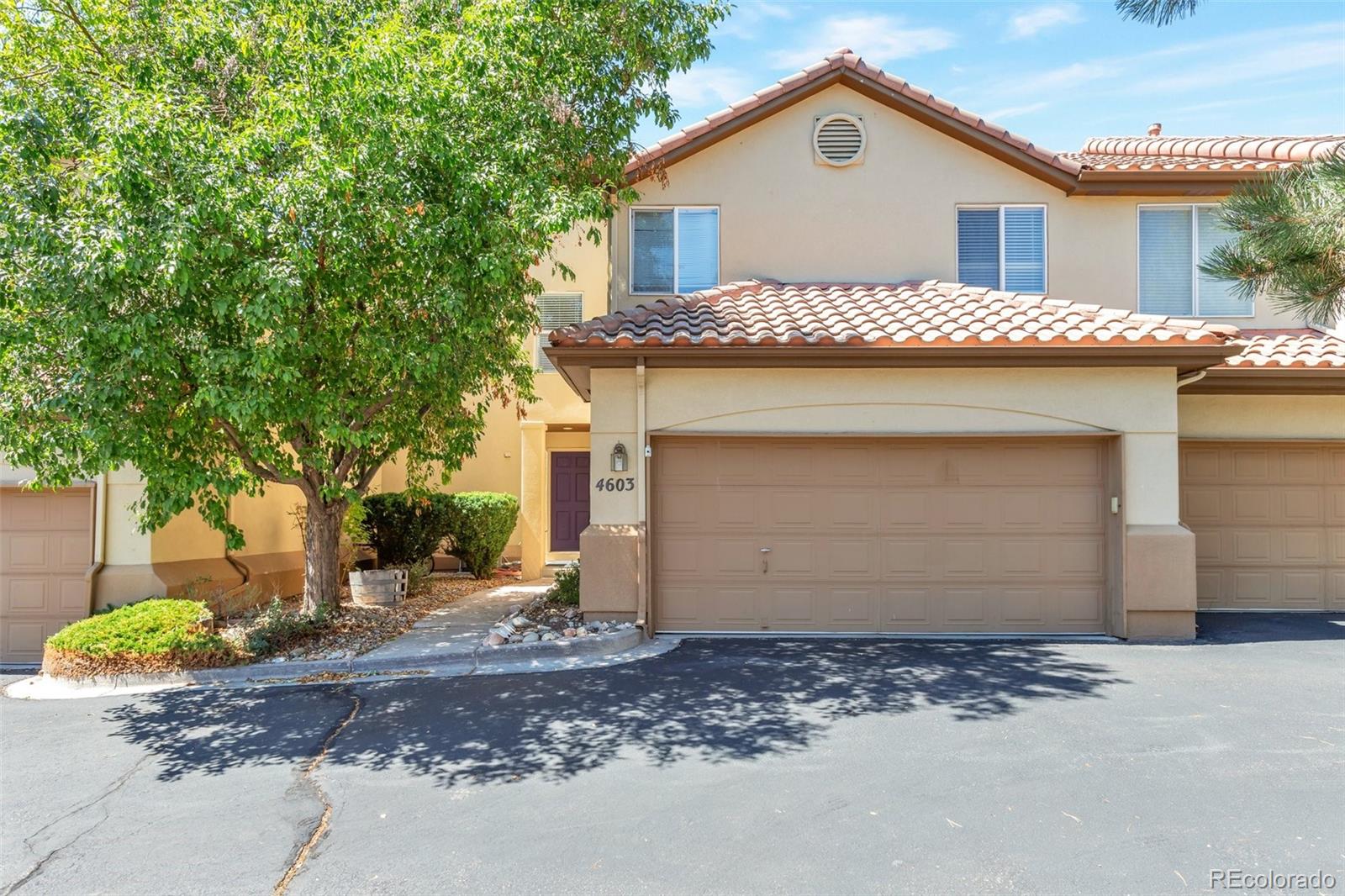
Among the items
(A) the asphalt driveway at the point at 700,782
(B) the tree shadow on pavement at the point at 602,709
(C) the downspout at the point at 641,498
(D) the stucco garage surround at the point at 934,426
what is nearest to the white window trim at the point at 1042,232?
(D) the stucco garage surround at the point at 934,426

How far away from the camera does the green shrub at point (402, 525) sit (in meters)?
14.2

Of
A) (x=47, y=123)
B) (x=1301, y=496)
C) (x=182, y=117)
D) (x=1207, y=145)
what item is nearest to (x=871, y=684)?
(x=1301, y=496)

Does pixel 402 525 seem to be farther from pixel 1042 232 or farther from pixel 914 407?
pixel 1042 232

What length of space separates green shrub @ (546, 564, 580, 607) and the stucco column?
11.3ft

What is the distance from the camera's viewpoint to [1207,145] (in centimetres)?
1338

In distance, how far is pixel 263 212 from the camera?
748 centimetres

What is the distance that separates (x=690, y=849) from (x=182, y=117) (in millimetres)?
7771

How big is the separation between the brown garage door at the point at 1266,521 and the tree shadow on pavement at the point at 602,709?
3581 mm

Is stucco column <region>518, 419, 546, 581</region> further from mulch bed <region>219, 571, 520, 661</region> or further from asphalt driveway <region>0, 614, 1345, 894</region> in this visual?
asphalt driveway <region>0, 614, 1345, 894</region>

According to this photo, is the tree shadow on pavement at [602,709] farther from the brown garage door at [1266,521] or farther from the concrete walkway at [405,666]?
the brown garage door at [1266,521]

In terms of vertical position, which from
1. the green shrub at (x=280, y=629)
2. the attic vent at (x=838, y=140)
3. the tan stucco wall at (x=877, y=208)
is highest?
the attic vent at (x=838, y=140)

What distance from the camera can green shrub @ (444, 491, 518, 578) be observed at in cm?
1478

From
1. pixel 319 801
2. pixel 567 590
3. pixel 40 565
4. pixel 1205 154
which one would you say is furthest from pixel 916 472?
pixel 40 565

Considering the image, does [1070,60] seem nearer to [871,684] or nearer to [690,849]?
[871,684]
